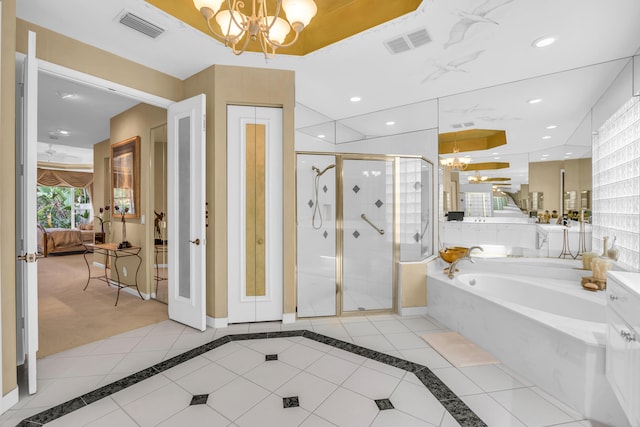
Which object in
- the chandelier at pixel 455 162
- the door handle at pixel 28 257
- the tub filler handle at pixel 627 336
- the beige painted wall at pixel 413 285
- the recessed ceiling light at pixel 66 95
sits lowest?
the beige painted wall at pixel 413 285

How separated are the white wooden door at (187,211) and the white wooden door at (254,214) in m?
0.27

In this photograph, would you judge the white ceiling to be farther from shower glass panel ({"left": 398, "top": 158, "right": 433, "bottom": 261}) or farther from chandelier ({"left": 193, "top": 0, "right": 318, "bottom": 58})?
chandelier ({"left": 193, "top": 0, "right": 318, "bottom": 58})

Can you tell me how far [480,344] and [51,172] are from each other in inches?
407

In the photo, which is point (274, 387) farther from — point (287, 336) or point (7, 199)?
point (7, 199)

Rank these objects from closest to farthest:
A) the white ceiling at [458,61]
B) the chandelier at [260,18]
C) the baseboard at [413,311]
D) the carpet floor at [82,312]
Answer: the chandelier at [260,18], the white ceiling at [458,61], the carpet floor at [82,312], the baseboard at [413,311]

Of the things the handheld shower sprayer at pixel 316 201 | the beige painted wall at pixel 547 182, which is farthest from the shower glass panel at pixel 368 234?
the beige painted wall at pixel 547 182

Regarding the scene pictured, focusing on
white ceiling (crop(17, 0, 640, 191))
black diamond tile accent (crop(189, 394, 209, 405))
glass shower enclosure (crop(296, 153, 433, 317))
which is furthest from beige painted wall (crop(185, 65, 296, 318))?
black diamond tile accent (crop(189, 394, 209, 405))

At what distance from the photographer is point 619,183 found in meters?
2.43

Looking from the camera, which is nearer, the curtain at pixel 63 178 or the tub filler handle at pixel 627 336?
the tub filler handle at pixel 627 336

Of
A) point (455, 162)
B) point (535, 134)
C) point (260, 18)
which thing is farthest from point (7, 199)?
point (535, 134)

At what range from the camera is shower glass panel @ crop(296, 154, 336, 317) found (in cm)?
334

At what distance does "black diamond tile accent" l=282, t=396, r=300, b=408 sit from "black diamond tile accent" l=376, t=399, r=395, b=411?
50cm

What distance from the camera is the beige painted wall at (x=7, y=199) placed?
1.71 m

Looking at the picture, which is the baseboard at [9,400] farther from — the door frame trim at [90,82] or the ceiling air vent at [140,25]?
the ceiling air vent at [140,25]
